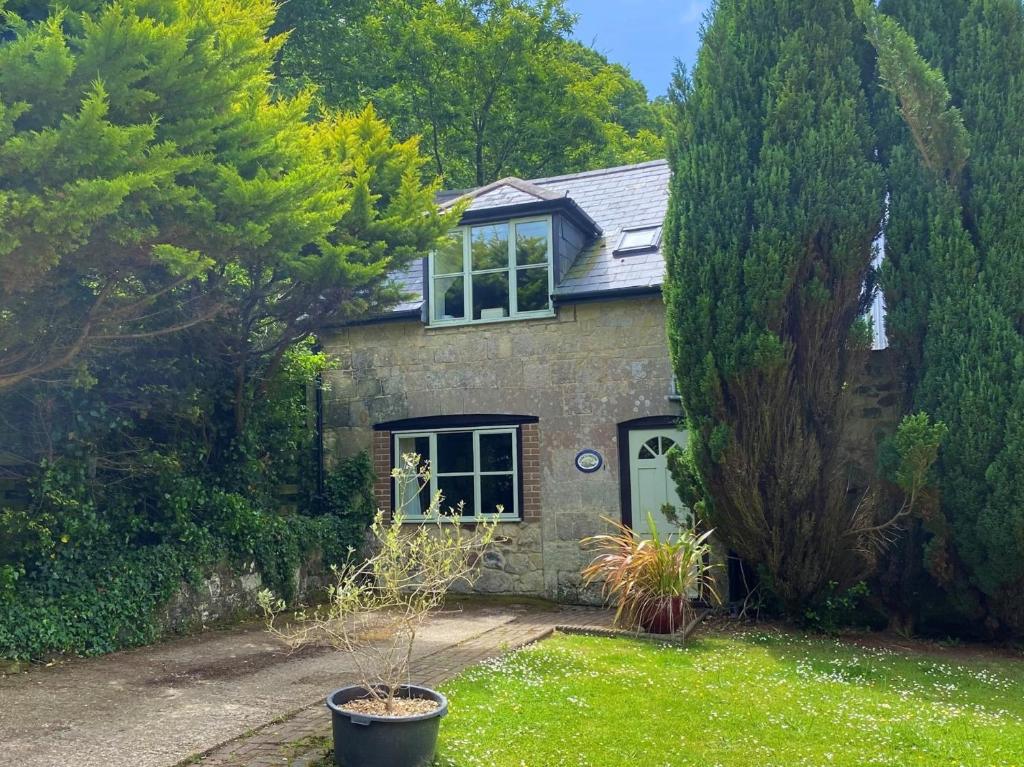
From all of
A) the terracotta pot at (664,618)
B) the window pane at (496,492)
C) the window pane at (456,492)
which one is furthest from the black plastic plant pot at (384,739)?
the window pane at (456,492)

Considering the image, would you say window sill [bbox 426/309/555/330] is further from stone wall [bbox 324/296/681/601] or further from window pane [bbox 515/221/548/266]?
window pane [bbox 515/221/548/266]

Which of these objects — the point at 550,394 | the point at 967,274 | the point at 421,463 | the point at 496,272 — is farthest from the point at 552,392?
the point at 967,274

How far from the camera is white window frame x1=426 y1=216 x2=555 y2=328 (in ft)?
36.0

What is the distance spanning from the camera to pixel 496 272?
1137 centimetres

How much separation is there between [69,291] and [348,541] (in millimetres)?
5255

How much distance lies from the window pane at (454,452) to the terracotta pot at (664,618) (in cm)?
385

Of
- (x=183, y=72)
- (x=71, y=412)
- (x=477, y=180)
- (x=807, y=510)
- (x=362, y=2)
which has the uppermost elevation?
(x=362, y=2)

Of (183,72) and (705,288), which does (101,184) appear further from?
(705,288)

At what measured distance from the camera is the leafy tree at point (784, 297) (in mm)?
8328

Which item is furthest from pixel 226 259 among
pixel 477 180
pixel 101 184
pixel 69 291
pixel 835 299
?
pixel 477 180

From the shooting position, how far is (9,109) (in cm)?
554

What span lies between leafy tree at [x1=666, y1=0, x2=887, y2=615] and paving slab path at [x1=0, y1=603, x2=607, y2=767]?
256 centimetres

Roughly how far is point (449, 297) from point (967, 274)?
625 centimetres

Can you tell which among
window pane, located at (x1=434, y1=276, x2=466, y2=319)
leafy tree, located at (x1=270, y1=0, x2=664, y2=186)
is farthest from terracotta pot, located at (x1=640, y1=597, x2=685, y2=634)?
leafy tree, located at (x1=270, y1=0, x2=664, y2=186)
